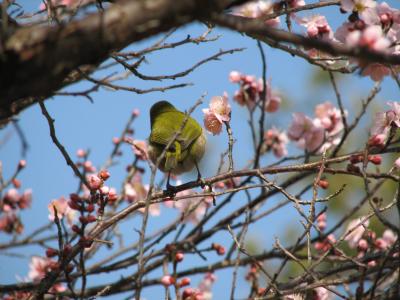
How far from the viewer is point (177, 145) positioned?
4637 millimetres

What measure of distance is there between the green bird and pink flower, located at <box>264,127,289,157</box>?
0.87m

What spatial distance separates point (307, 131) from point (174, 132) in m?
1.38

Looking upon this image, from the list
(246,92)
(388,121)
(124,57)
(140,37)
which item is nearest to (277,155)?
(246,92)

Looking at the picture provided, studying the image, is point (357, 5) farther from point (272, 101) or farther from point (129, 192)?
point (129, 192)

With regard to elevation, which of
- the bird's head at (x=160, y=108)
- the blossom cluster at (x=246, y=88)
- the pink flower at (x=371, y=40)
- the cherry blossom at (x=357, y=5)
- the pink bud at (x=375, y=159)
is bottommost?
the pink flower at (x=371, y=40)

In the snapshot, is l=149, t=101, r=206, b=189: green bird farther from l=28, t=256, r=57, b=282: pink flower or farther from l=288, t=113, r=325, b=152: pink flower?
l=28, t=256, r=57, b=282: pink flower

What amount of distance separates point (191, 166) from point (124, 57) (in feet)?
6.35

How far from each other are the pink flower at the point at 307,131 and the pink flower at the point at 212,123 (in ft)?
5.03

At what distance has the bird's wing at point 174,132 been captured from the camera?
4729 millimetres

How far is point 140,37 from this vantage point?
184 centimetres

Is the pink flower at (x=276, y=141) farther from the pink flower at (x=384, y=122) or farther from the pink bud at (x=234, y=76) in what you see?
the pink flower at (x=384, y=122)

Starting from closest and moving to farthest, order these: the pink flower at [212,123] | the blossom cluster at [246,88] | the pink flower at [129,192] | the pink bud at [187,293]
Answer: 1. the pink bud at [187,293]
2. the pink flower at [212,123]
3. the blossom cluster at [246,88]
4. the pink flower at [129,192]

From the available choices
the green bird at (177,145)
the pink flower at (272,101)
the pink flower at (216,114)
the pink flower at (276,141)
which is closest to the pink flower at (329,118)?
the pink flower at (272,101)

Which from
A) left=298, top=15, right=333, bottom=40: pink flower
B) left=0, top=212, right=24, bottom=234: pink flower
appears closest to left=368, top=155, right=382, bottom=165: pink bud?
left=298, top=15, right=333, bottom=40: pink flower
